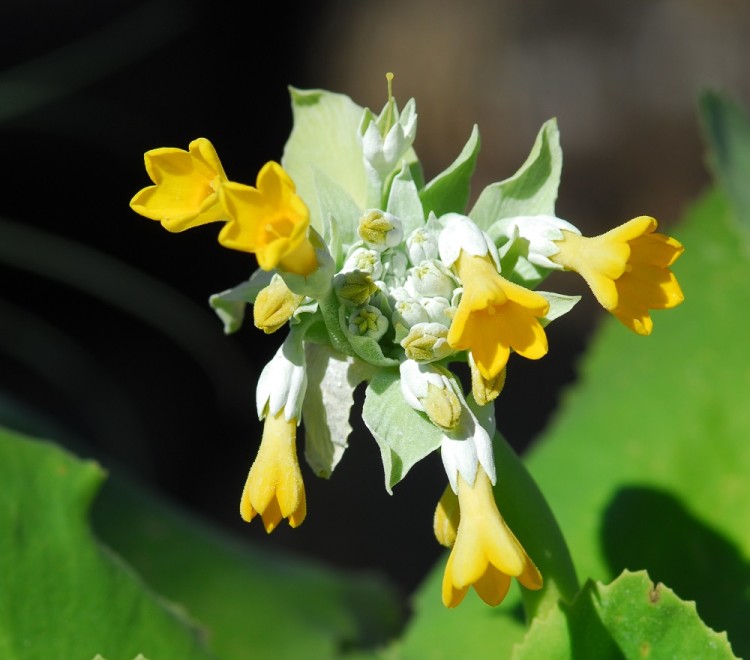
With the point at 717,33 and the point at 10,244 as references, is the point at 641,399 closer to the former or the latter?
the point at 10,244

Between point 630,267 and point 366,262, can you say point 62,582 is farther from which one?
point 630,267

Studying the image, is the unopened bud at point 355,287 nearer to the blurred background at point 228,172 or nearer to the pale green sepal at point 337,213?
the pale green sepal at point 337,213

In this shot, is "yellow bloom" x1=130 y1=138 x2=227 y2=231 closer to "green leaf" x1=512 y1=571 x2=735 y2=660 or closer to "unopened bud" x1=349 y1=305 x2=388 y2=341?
"unopened bud" x1=349 y1=305 x2=388 y2=341

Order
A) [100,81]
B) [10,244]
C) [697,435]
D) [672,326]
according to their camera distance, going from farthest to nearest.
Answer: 1. [100,81]
2. [10,244]
3. [672,326]
4. [697,435]

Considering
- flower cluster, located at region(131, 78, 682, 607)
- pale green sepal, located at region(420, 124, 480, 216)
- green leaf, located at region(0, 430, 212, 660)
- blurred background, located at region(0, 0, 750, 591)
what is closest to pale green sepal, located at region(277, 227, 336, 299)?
flower cluster, located at region(131, 78, 682, 607)

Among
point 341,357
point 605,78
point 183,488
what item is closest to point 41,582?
point 341,357

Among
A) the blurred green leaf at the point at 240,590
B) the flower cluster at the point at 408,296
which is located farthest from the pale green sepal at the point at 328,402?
the blurred green leaf at the point at 240,590

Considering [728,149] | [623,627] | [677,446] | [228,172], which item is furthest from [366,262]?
[228,172]
